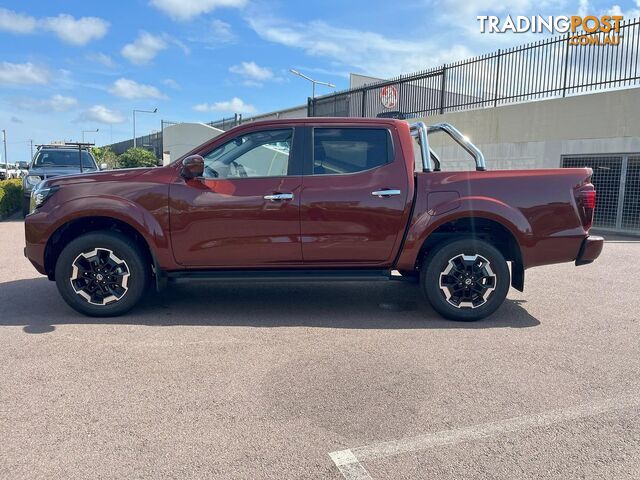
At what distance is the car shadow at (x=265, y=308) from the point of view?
4984 millimetres

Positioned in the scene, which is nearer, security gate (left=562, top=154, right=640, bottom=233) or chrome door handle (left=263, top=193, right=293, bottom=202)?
chrome door handle (left=263, top=193, right=293, bottom=202)

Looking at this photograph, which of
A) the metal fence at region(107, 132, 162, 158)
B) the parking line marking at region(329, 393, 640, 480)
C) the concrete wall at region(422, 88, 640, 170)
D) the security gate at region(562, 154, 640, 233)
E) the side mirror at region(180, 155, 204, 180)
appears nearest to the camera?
the parking line marking at region(329, 393, 640, 480)

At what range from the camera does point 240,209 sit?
16.1 feet

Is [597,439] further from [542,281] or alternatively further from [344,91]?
[344,91]

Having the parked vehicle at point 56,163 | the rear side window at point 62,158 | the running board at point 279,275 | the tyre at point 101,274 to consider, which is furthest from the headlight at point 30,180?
the running board at point 279,275

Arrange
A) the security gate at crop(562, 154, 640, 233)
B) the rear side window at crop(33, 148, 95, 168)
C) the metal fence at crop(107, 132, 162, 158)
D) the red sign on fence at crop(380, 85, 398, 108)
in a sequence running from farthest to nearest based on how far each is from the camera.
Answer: the metal fence at crop(107, 132, 162, 158) < the red sign on fence at crop(380, 85, 398, 108) < the rear side window at crop(33, 148, 95, 168) < the security gate at crop(562, 154, 640, 233)

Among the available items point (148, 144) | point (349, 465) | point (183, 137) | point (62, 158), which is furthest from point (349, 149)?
point (148, 144)

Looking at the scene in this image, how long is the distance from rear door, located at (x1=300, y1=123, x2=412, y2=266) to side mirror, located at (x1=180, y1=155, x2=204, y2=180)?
3.30ft

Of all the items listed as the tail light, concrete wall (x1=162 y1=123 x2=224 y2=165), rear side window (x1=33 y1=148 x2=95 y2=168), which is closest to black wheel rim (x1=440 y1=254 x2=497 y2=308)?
the tail light

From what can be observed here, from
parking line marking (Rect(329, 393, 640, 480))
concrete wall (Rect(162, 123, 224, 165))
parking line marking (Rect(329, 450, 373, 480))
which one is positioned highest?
concrete wall (Rect(162, 123, 224, 165))

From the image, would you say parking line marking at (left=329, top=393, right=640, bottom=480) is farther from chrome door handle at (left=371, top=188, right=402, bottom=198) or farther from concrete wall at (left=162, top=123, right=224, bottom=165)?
concrete wall at (left=162, top=123, right=224, bottom=165)

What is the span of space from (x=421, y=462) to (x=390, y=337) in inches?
76.8

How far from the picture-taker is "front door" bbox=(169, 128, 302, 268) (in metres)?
4.91

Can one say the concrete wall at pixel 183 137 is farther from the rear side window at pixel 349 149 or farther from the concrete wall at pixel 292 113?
the rear side window at pixel 349 149
